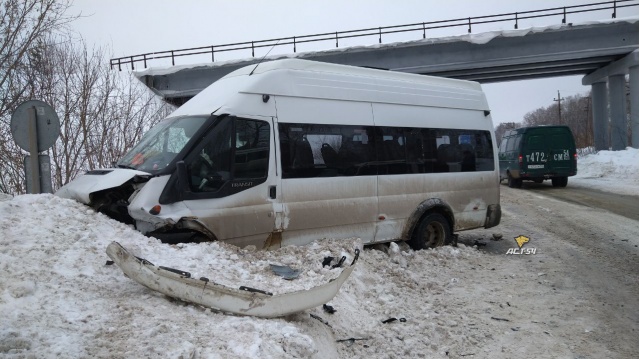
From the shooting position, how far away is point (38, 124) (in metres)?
6.75

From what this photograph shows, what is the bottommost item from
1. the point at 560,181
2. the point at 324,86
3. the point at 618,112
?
the point at 560,181

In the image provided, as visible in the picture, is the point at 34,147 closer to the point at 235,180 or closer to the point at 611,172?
the point at 235,180

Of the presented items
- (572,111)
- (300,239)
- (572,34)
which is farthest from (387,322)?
(572,111)

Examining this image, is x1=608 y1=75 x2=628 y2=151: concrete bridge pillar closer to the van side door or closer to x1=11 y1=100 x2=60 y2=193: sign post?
the van side door

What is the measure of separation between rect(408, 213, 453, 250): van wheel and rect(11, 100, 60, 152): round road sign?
221 inches

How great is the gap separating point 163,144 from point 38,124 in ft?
7.40

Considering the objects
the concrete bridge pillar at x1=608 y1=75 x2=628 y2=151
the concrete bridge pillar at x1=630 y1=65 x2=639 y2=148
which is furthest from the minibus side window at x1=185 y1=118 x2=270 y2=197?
the concrete bridge pillar at x1=608 y1=75 x2=628 y2=151

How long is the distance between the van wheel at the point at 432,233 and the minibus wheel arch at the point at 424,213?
58 mm

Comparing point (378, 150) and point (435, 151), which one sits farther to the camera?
point (435, 151)

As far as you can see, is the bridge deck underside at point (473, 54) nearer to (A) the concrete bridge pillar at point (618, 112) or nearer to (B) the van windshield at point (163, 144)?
(A) the concrete bridge pillar at point (618, 112)

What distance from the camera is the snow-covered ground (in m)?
3.14

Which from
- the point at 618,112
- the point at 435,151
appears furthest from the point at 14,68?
the point at 618,112

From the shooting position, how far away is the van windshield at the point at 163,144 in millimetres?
5531
